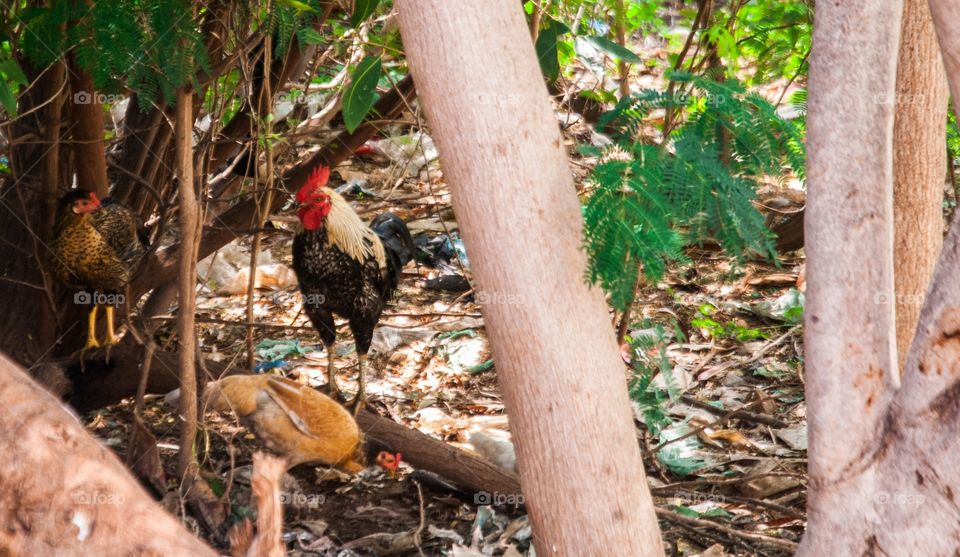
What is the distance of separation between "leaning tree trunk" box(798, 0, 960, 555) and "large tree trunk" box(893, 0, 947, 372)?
1305 mm

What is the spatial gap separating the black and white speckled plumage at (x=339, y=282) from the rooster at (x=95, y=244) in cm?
67

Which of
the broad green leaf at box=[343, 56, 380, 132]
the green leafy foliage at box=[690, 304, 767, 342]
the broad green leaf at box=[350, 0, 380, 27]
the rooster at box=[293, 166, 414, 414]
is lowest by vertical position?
the green leafy foliage at box=[690, 304, 767, 342]

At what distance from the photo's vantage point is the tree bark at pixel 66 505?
1.67 m

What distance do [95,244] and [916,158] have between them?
9.88 feet

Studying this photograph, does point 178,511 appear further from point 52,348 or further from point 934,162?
point 934,162

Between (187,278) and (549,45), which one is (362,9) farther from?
(187,278)

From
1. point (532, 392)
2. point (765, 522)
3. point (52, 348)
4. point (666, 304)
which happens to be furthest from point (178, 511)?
point (666, 304)

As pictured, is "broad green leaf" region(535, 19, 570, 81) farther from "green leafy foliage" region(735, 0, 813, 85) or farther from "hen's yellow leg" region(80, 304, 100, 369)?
"hen's yellow leg" region(80, 304, 100, 369)

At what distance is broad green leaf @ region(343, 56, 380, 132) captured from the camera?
3.08 meters

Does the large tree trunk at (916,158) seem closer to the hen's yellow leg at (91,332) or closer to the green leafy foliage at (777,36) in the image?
the green leafy foliage at (777,36)

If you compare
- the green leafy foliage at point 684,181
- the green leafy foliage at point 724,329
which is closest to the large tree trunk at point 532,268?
the green leafy foliage at point 684,181

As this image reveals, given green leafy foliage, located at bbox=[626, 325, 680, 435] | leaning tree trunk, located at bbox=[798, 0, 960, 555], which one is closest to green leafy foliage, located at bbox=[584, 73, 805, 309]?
leaning tree trunk, located at bbox=[798, 0, 960, 555]

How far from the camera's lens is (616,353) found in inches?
88.6

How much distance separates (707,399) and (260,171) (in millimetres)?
2411
